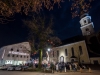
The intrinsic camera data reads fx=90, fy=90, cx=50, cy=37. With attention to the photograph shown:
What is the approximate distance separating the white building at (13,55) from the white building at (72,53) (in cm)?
1461

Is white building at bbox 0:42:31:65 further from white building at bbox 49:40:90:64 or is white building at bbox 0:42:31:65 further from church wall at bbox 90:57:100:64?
church wall at bbox 90:57:100:64

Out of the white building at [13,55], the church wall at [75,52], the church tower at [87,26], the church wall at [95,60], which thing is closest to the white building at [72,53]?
the church wall at [75,52]

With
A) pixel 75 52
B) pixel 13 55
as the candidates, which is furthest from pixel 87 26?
pixel 13 55

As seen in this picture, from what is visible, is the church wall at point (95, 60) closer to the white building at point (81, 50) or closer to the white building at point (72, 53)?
the white building at point (81, 50)

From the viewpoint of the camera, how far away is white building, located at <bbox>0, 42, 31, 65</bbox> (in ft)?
122

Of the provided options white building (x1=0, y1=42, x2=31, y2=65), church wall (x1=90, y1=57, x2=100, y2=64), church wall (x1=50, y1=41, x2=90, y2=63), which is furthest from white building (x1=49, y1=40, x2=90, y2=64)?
white building (x1=0, y1=42, x2=31, y2=65)

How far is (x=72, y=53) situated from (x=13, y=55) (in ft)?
85.4

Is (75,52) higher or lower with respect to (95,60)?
higher

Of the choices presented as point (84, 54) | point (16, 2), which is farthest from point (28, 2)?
point (84, 54)

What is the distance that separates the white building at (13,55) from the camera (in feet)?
122

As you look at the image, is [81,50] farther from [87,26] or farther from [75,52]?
[87,26]

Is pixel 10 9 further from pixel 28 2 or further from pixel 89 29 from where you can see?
pixel 89 29

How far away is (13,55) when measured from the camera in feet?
132

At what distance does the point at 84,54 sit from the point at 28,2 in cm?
3080
